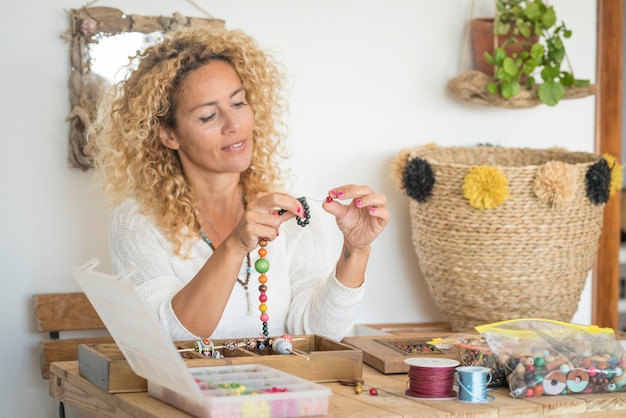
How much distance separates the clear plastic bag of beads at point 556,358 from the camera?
Result: 1886 millimetres

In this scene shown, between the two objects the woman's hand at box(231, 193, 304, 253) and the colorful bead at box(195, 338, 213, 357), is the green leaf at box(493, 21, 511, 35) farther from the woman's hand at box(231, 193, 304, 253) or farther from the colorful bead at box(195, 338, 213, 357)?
the colorful bead at box(195, 338, 213, 357)

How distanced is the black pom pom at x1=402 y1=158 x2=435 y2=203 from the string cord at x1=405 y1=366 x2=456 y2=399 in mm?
1350

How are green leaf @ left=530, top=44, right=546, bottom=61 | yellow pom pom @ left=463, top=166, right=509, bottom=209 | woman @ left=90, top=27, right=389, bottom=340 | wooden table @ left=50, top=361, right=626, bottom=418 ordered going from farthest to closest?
green leaf @ left=530, top=44, right=546, bottom=61 → yellow pom pom @ left=463, top=166, right=509, bottom=209 → woman @ left=90, top=27, right=389, bottom=340 → wooden table @ left=50, top=361, right=626, bottom=418

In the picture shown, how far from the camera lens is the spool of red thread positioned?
1861 mm

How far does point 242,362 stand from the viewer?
194 centimetres

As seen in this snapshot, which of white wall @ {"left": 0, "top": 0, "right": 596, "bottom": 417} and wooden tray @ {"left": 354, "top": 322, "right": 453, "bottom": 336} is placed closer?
white wall @ {"left": 0, "top": 0, "right": 596, "bottom": 417}

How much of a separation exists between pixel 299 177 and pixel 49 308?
937 mm

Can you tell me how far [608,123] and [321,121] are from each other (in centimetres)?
121

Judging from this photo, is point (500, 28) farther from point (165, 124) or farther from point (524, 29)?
point (165, 124)

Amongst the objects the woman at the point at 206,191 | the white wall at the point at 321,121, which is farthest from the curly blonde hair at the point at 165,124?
the white wall at the point at 321,121

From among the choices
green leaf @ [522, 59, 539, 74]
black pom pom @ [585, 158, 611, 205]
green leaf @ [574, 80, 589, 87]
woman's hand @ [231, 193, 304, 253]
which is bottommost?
woman's hand @ [231, 193, 304, 253]

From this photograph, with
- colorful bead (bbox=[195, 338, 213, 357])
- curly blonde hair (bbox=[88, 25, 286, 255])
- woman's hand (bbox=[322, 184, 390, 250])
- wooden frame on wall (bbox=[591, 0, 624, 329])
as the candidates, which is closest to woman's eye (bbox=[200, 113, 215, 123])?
curly blonde hair (bbox=[88, 25, 286, 255])

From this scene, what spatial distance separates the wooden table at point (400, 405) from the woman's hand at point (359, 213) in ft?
1.47

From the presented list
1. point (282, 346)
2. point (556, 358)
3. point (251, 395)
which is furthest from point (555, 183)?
point (251, 395)
